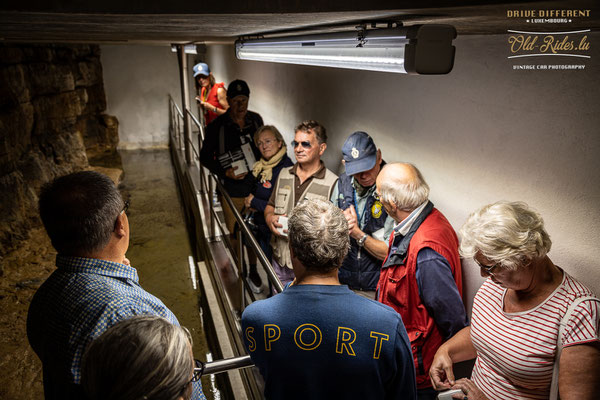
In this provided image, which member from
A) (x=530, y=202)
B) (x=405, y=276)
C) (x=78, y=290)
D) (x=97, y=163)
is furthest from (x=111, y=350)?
(x=97, y=163)

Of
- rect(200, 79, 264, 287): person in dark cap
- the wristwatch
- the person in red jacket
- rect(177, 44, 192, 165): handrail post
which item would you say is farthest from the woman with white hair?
rect(177, 44, 192, 165): handrail post

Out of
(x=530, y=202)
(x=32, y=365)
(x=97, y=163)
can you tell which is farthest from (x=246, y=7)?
(x=97, y=163)

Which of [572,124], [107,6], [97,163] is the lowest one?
[97,163]

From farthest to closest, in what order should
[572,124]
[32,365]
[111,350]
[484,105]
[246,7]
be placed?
[32,365]
[484,105]
[572,124]
[246,7]
[111,350]

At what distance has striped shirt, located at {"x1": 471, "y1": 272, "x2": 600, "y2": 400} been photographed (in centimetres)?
123

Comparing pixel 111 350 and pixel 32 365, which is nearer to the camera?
pixel 111 350

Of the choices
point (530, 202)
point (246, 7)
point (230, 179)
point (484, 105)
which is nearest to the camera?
point (246, 7)

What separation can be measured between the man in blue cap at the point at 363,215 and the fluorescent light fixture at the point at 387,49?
0.67 metres

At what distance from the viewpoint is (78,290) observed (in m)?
1.17

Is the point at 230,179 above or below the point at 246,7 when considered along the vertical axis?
below

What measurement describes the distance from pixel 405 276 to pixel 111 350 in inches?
51.5

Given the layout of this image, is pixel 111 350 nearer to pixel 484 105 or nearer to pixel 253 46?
pixel 484 105

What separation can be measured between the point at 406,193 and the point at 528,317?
76 centimetres

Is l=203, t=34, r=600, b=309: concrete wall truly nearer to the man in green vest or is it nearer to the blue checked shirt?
the man in green vest
